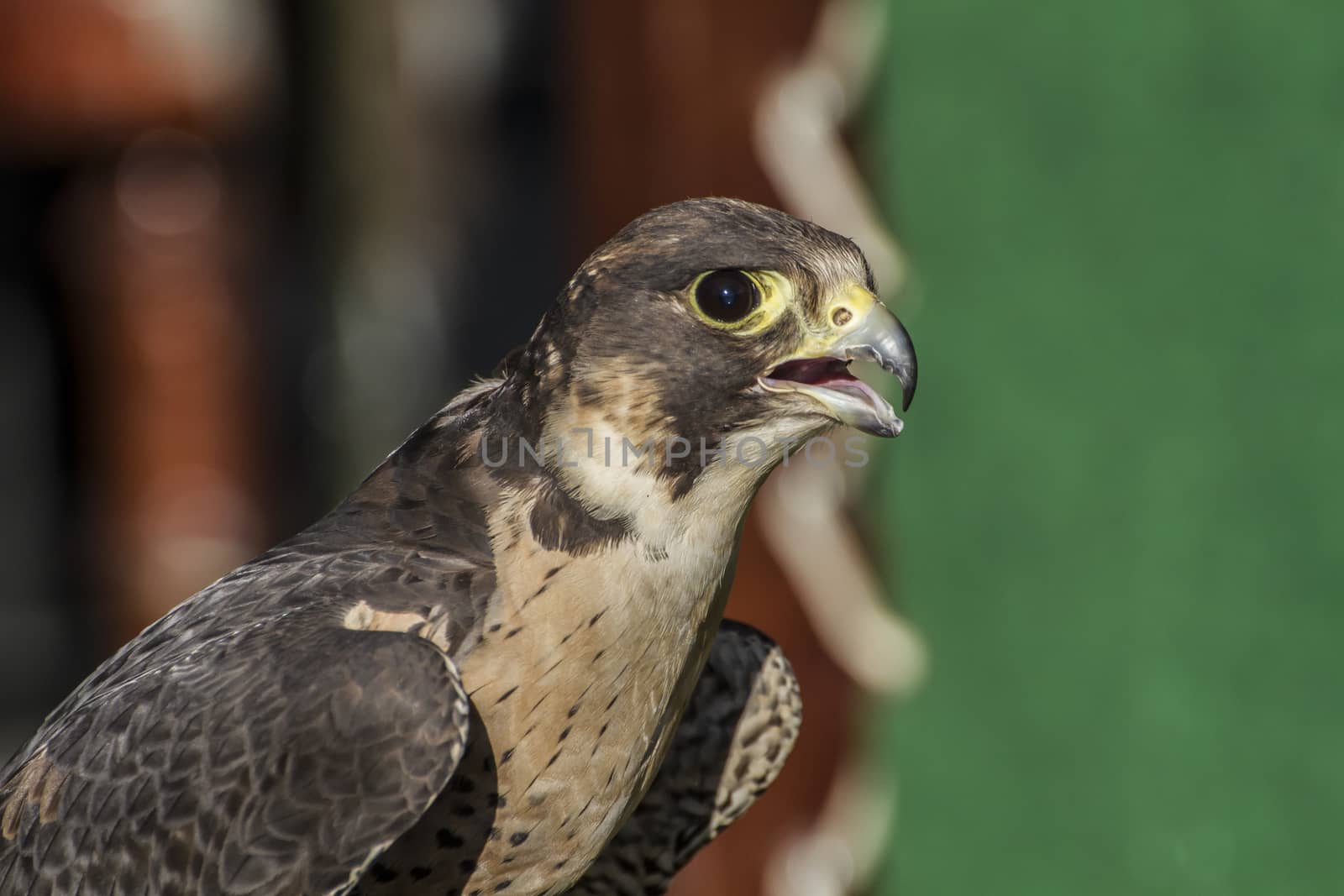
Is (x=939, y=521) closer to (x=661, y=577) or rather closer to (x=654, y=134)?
(x=654, y=134)

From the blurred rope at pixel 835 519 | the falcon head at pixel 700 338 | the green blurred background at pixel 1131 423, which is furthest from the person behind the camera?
the blurred rope at pixel 835 519

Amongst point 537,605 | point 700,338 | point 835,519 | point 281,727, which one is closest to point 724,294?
point 700,338

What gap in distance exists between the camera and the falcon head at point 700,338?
2.14 metres

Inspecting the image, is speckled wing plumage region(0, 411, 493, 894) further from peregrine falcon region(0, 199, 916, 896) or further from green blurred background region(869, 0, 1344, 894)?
green blurred background region(869, 0, 1344, 894)

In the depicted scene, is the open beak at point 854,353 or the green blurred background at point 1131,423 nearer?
the open beak at point 854,353

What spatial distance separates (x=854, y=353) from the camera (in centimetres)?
221

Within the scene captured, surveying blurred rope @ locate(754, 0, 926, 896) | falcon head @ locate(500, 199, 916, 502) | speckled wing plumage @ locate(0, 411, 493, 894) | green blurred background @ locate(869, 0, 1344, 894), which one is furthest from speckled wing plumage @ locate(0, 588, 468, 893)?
green blurred background @ locate(869, 0, 1344, 894)

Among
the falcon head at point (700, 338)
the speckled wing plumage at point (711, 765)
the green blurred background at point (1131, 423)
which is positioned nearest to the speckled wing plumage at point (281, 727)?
the falcon head at point (700, 338)

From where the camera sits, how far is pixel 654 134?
4.73 metres

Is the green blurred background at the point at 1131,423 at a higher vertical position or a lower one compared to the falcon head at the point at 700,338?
lower

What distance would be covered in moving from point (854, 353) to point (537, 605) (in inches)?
23.3

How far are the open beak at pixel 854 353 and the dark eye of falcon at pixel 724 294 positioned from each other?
0.37ft

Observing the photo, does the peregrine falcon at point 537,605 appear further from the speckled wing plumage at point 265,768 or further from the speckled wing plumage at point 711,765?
the speckled wing plumage at point 711,765

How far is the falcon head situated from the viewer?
7.02 ft
